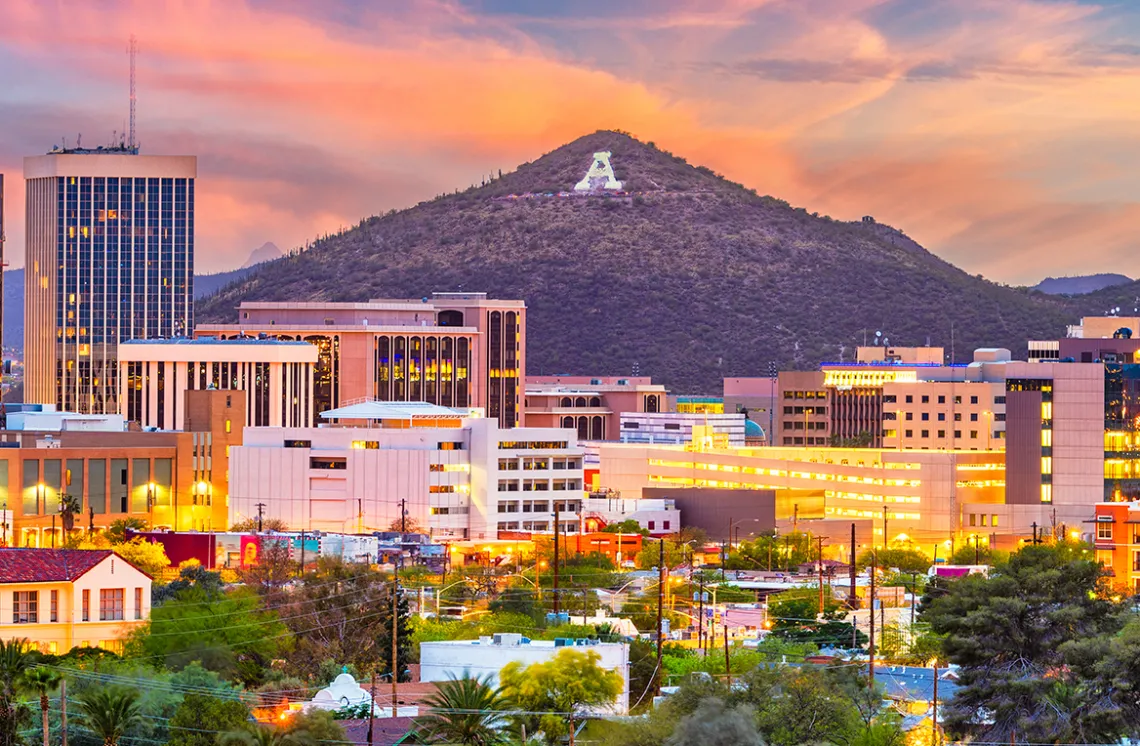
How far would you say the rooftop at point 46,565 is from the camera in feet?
281

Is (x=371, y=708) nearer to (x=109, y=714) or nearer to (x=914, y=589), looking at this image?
(x=109, y=714)

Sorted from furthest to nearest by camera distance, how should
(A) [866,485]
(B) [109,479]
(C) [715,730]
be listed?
(A) [866,485]
(B) [109,479]
(C) [715,730]

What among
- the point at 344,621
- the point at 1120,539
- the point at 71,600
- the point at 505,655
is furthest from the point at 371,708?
the point at 1120,539

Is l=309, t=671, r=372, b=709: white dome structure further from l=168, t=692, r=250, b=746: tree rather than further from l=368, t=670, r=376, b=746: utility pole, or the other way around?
l=168, t=692, r=250, b=746: tree

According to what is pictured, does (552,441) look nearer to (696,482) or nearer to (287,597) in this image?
(696,482)

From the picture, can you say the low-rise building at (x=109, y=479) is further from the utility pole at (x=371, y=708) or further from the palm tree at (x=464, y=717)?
the palm tree at (x=464, y=717)

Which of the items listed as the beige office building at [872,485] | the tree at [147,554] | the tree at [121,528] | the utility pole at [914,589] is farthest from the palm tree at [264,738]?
the beige office building at [872,485]

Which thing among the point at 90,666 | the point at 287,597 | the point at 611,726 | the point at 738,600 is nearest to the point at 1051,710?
the point at 611,726

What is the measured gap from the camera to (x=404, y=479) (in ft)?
527

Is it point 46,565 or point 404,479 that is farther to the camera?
point 404,479

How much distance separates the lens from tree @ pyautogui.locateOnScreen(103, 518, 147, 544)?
12925cm

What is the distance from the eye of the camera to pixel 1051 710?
217 ft

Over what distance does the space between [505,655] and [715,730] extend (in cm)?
1759

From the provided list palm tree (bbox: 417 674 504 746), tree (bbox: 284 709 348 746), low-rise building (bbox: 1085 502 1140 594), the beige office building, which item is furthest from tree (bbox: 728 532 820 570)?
tree (bbox: 284 709 348 746)
